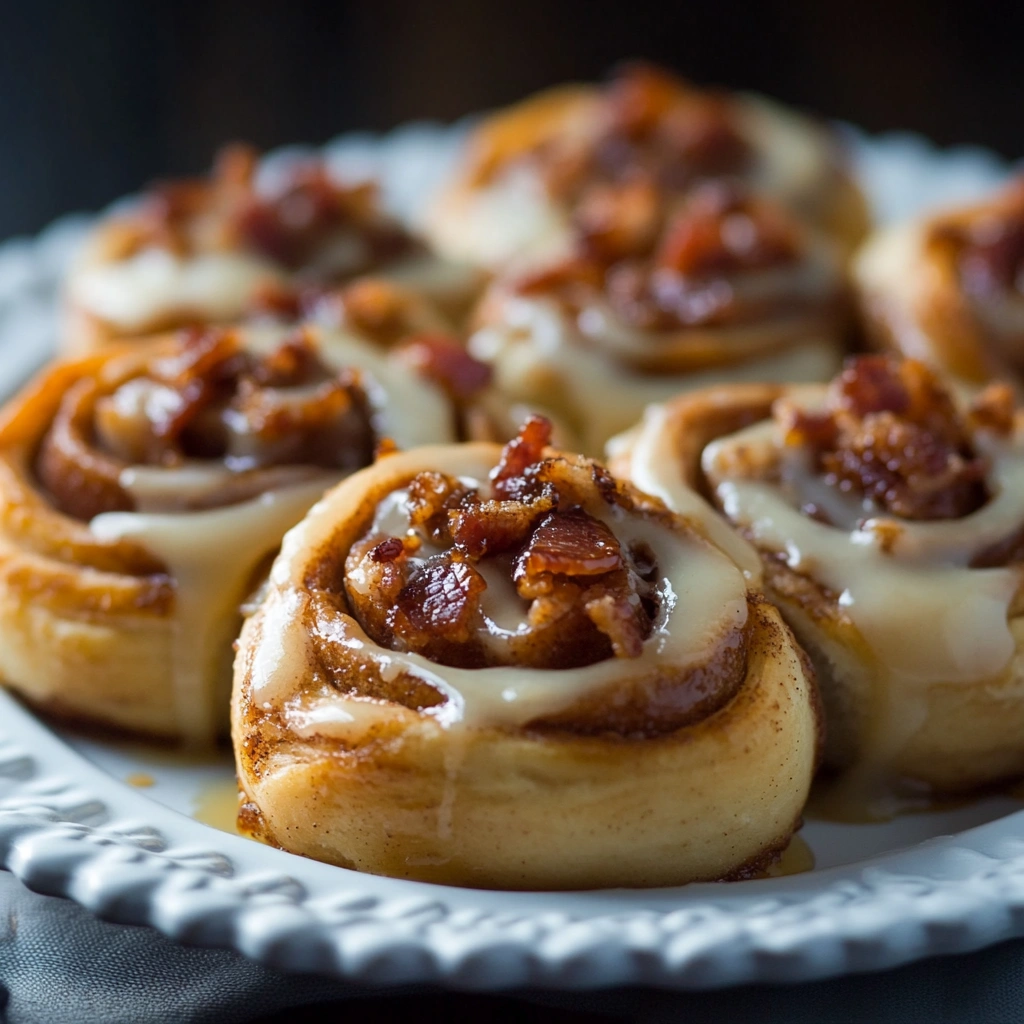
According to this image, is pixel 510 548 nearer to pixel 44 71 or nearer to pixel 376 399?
pixel 376 399

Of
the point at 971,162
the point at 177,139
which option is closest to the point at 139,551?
the point at 971,162

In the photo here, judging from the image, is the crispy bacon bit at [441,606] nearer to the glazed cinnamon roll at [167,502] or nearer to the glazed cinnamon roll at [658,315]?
the glazed cinnamon roll at [167,502]

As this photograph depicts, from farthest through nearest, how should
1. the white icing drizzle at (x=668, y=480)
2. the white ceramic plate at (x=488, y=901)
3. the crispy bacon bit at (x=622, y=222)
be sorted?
the crispy bacon bit at (x=622, y=222) < the white icing drizzle at (x=668, y=480) < the white ceramic plate at (x=488, y=901)

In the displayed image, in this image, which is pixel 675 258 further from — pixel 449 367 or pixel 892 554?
pixel 892 554

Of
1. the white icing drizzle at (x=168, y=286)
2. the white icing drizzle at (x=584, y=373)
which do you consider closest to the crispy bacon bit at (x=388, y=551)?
the white icing drizzle at (x=584, y=373)

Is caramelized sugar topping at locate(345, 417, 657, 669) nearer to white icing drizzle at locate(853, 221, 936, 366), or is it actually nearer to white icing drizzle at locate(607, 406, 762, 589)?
white icing drizzle at locate(607, 406, 762, 589)

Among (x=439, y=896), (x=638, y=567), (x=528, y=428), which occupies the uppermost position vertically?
(x=528, y=428)
